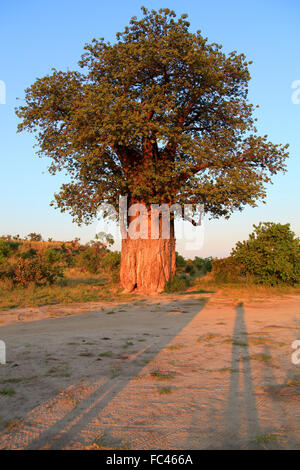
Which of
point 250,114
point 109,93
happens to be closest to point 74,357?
point 109,93

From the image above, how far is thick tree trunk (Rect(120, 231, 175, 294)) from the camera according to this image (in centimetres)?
1370

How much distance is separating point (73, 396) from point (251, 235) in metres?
12.1

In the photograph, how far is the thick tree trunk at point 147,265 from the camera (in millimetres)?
13703

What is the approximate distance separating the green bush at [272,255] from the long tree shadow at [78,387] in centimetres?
672

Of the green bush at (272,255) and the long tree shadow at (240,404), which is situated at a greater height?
the green bush at (272,255)

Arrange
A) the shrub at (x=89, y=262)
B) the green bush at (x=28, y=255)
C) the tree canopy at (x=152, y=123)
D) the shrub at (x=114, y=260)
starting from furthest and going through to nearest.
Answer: the shrub at (x=89, y=262)
the green bush at (x=28, y=255)
the shrub at (x=114, y=260)
the tree canopy at (x=152, y=123)

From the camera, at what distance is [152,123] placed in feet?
37.1

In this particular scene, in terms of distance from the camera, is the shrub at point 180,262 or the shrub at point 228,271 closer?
the shrub at point 228,271

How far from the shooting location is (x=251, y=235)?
47.0 feet

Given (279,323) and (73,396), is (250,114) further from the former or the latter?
A: (73,396)

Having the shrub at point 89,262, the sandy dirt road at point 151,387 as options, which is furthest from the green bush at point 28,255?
the sandy dirt road at point 151,387

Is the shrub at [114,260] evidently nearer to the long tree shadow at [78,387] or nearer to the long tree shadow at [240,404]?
the long tree shadow at [78,387]

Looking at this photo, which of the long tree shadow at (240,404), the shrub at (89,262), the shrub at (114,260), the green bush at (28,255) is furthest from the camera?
the shrub at (89,262)

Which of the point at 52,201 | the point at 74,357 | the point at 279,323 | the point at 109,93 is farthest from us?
the point at 52,201
